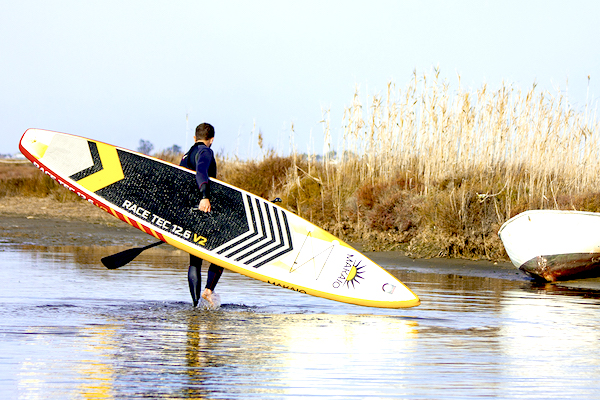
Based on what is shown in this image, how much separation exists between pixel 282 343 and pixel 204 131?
2.44m

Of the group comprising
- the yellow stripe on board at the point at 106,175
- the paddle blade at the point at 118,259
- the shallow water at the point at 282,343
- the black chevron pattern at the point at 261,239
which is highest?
the yellow stripe on board at the point at 106,175

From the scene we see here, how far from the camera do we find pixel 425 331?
582 centimetres

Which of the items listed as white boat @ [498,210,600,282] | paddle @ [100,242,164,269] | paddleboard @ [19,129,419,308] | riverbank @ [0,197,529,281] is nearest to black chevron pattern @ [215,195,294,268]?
paddleboard @ [19,129,419,308]

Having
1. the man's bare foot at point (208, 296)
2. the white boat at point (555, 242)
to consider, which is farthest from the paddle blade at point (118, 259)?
the white boat at point (555, 242)

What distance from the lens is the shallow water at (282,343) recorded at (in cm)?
395

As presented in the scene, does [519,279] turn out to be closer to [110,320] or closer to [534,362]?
[534,362]

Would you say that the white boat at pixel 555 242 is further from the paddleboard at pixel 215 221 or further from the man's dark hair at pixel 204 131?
the man's dark hair at pixel 204 131

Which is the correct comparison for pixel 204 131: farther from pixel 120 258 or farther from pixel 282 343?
pixel 282 343

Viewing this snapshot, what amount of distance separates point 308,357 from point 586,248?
548cm

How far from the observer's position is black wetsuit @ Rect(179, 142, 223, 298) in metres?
6.62

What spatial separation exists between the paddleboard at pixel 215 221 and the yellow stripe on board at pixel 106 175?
0.03ft

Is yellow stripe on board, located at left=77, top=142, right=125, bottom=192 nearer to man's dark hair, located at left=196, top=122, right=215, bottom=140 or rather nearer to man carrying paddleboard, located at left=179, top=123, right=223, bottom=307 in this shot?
man carrying paddleboard, located at left=179, top=123, right=223, bottom=307

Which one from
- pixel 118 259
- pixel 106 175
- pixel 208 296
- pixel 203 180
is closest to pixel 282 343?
pixel 208 296

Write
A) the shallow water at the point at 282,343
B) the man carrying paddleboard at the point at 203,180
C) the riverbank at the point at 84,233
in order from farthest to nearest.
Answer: the riverbank at the point at 84,233 → the man carrying paddleboard at the point at 203,180 → the shallow water at the point at 282,343
